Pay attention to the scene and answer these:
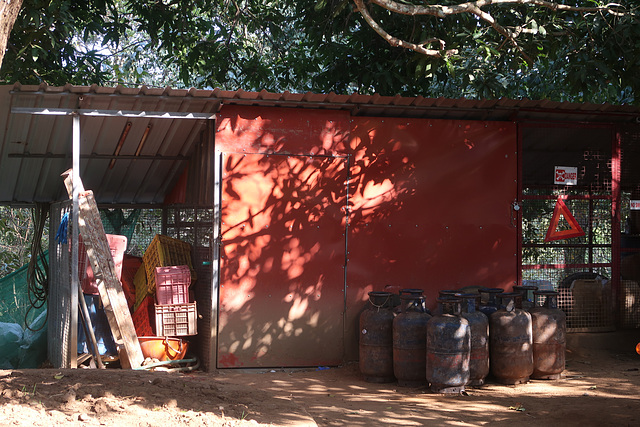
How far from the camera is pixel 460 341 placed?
23.0 feet

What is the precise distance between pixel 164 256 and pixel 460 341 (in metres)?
3.96

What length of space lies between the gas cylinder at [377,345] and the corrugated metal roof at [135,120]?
2.46 meters

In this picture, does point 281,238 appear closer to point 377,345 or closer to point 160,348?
point 377,345

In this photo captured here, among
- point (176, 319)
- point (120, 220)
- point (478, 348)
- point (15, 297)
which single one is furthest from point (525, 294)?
point (15, 297)

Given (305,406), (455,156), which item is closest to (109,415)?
(305,406)

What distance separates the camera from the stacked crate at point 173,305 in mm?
8180

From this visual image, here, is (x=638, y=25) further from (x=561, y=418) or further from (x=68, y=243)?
(x=68, y=243)

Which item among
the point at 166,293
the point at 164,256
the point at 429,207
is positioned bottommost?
the point at 166,293

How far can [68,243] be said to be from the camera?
8.30m

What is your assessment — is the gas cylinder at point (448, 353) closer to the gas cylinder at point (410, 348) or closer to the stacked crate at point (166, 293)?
the gas cylinder at point (410, 348)

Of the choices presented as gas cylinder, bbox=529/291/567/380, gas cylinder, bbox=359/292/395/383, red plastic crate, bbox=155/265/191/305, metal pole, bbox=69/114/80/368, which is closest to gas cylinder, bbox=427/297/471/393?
gas cylinder, bbox=359/292/395/383

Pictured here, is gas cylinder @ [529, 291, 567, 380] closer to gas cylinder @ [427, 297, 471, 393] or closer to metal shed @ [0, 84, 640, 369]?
gas cylinder @ [427, 297, 471, 393]

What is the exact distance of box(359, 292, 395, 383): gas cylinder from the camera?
756 centimetres

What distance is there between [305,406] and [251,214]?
8.40 feet
